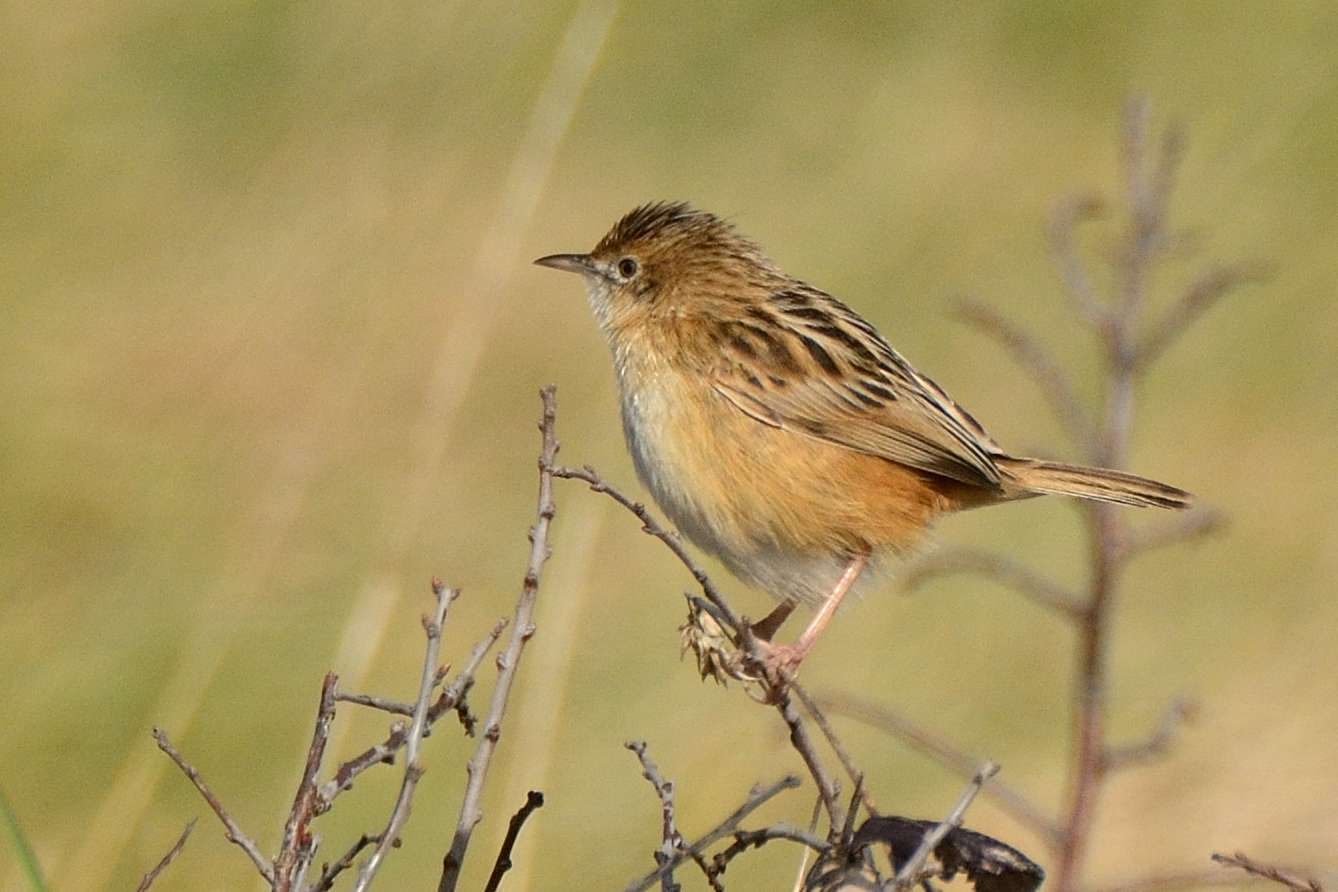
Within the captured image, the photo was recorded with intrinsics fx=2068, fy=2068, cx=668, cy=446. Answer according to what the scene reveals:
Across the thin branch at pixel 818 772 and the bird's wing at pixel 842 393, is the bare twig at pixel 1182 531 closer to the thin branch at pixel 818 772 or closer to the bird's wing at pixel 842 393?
the bird's wing at pixel 842 393

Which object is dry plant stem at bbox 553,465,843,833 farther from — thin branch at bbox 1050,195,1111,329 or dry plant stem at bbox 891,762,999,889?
thin branch at bbox 1050,195,1111,329

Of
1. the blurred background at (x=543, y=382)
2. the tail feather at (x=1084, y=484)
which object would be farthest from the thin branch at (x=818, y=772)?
the blurred background at (x=543, y=382)

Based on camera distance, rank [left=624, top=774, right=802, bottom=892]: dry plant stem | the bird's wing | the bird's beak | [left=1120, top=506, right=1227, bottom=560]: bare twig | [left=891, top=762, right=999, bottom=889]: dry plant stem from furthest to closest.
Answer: the bird's beak
the bird's wing
[left=1120, top=506, right=1227, bottom=560]: bare twig
[left=624, top=774, right=802, bottom=892]: dry plant stem
[left=891, top=762, right=999, bottom=889]: dry plant stem

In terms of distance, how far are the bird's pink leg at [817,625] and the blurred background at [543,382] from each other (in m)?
0.83

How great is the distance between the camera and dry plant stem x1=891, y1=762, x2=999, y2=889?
2.46 m

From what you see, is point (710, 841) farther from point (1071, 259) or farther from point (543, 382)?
point (543, 382)

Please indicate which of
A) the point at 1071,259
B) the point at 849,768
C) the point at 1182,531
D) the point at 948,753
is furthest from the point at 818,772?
the point at 1071,259

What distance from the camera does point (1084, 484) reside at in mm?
4496

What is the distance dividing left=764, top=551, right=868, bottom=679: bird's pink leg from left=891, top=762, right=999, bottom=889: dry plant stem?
1.21 m

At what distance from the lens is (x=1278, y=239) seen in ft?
28.6

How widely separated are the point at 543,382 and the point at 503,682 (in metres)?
4.68

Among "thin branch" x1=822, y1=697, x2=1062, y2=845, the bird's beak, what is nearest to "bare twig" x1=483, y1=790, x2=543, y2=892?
"thin branch" x1=822, y1=697, x2=1062, y2=845

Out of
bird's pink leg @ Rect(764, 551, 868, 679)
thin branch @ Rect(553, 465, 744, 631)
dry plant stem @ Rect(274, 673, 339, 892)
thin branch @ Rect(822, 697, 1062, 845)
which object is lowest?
dry plant stem @ Rect(274, 673, 339, 892)

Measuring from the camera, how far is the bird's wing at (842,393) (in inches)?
176
